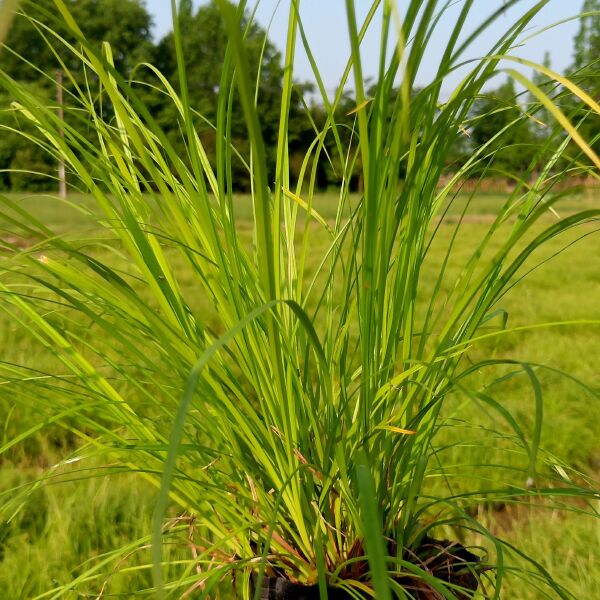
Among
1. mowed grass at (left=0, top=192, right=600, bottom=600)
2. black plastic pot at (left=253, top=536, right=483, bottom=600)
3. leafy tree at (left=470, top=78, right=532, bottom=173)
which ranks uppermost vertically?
leafy tree at (left=470, top=78, right=532, bottom=173)

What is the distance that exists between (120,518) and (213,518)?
0.56m

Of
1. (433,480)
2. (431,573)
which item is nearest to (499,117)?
(433,480)

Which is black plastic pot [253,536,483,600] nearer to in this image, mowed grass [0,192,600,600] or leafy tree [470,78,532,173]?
mowed grass [0,192,600,600]

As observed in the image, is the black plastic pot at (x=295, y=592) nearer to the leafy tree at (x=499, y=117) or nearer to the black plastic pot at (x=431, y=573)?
the black plastic pot at (x=431, y=573)

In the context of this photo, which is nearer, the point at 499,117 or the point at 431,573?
the point at 431,573

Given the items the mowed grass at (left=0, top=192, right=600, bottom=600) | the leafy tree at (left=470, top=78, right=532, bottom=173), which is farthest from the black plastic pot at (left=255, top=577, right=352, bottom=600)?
the leafy tree at (left=470, top=78, right=532, bottom=173)

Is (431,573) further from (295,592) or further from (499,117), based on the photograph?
(499,117)

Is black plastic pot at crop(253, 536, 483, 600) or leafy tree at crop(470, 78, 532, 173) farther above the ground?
leafy tree at crop(470, 78, 532, 173)

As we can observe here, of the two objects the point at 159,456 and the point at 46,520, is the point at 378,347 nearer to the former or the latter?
the point at 159,456

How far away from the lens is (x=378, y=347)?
2.02ft

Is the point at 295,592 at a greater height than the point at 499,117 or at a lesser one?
lesser

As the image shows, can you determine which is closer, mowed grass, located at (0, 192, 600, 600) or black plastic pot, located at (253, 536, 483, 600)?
black plastic pot, located at (253, 536, 483, 600)

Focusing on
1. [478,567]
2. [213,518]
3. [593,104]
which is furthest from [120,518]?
[593,104]

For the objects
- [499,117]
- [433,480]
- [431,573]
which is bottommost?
[433,480]
